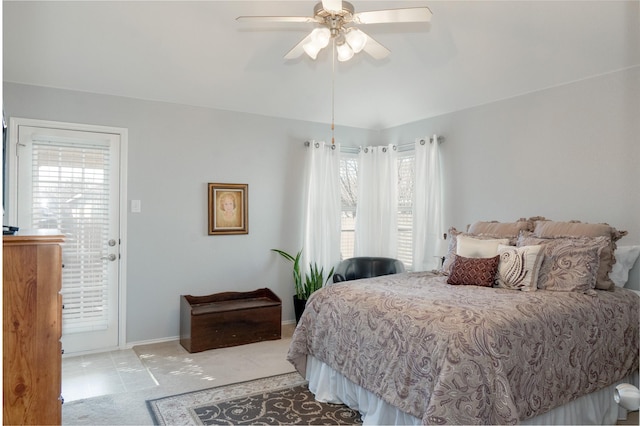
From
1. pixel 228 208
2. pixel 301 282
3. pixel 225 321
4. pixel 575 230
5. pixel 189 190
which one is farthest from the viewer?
pixel 301 282

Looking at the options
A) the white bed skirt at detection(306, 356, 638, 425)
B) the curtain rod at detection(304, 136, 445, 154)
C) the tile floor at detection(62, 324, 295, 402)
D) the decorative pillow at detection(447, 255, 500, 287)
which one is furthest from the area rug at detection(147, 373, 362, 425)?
the curtain rod at detection(304, 136, 445, 154)

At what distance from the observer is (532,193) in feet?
12.2

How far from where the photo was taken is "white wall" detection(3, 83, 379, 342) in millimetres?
3910

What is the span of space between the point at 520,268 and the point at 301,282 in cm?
242

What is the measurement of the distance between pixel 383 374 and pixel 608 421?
1.47 m

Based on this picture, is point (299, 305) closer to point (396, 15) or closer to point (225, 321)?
point (225, 321)

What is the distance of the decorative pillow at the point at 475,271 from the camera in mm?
2930

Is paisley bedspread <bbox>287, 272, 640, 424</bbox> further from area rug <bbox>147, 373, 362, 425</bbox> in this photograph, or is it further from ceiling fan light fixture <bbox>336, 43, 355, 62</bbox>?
ceiling fan light fixture <bbox>336, 43, 355, 62</bbox>

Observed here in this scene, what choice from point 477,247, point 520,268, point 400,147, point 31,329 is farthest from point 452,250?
point 31,329

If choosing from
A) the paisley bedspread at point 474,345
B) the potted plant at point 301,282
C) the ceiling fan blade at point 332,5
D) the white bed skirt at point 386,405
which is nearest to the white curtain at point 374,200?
the potted plant at point 301,282

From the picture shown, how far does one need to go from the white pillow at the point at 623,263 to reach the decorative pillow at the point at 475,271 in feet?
2.78

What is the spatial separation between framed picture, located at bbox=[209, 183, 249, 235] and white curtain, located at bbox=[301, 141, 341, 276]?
702mm

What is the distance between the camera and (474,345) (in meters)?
2.00

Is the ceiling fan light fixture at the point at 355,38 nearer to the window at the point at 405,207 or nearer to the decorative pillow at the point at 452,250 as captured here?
the decorative pillow at the point at 452,250
